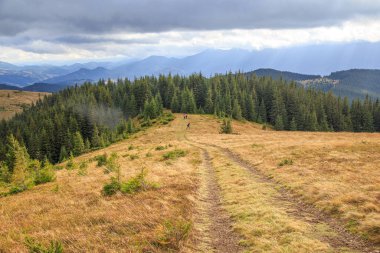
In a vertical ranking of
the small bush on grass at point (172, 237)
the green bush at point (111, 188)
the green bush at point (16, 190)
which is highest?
the small bush on grass at point (172, 237)

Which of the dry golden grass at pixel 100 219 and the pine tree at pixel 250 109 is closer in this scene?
the dry golden grass at pixel 100 219

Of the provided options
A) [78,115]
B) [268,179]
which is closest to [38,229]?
[268,179]

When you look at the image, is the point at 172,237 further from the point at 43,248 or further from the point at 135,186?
the point at 135,186

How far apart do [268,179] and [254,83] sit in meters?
138

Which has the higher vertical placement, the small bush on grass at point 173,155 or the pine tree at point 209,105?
the pine tree at point 209,105

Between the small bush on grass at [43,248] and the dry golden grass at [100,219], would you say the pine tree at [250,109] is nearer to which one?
the dry golden grass at [100,219]

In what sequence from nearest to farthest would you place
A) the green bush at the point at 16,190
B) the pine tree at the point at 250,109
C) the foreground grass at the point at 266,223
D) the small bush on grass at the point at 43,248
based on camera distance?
the small bush on grass at the point at 43,248 < the foreground grass at the point at 266,223 < the green bush at the point at 16,190 < the pine tree at the point at 250,109

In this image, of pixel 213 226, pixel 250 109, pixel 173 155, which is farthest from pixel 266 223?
pixel 250 109

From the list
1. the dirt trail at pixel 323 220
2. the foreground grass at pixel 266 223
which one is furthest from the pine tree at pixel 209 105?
the foreground grass at pixel 266 223

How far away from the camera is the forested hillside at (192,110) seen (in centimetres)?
10227

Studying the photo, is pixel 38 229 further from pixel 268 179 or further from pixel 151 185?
pixel 268 179

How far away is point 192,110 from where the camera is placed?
395 feet

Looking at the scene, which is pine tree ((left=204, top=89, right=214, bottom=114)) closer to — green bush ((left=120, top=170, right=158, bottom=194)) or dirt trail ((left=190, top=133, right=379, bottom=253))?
dirt trail ((left=190, top=133, right=379, bottom=253))

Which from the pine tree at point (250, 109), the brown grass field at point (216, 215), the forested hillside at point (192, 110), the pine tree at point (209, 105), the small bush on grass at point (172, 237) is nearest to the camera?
the small bush on grass at point (172, 237)
